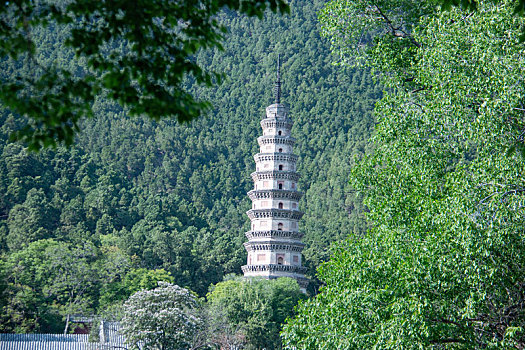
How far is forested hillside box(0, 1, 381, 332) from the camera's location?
196ft

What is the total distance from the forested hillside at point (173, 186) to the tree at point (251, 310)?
8.18 m

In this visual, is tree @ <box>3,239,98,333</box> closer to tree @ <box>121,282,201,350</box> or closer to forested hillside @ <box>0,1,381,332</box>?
forested hillside @ <box>0,1,381,332</box>

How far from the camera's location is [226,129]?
440ft

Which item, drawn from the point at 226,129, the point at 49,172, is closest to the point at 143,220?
the point at 49,172

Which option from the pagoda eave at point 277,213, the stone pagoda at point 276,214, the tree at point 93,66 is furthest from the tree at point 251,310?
the tree at point 93,66

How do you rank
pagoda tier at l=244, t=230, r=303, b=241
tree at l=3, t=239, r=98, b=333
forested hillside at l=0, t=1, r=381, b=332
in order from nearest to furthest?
1. tree at l=3, t=239, r=98, b=333
2. forested hillside at l=0, t=1, r=381, b=332
3. pagoda tier at l=244, t=230, r=303, b=241

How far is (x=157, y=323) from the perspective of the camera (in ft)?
119

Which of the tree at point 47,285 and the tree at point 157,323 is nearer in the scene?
the tree at point 157,323

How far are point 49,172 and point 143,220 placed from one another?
44.6 feet

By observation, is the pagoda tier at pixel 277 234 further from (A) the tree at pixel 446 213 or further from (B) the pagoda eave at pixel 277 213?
(A) the tree at pixel 446 213

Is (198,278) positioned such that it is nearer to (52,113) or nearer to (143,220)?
(143,220)

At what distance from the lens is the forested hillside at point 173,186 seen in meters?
59.7

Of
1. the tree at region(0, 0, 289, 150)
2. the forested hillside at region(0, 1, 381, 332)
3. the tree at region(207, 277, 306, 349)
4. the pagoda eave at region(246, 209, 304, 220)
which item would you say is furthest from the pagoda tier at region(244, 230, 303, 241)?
the tree at region(0, 0, 289, 150)

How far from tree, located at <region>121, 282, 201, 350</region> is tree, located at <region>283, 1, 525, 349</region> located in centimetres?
1903
